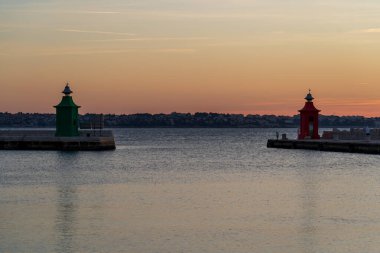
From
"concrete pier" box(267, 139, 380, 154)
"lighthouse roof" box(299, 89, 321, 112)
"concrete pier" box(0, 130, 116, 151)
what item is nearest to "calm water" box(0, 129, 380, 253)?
"concrete pier" box(267, 139, 380, 154)

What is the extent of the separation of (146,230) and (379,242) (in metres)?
7.73

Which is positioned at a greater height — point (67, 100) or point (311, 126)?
point (67, 100)

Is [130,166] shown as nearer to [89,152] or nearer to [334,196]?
[89,152]

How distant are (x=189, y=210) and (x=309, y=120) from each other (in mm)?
54659

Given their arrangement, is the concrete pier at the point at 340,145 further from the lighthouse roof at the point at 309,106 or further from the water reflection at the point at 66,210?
the water reflection at the point at 66,210

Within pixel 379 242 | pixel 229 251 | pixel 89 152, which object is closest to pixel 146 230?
pixel 229 251

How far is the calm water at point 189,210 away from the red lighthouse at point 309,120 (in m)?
24.7

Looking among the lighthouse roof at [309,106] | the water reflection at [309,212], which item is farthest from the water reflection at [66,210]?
the lighthouse roof at [309,106]

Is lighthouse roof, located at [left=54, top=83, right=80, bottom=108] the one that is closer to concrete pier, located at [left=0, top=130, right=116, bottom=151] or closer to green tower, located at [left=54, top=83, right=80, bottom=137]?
green tower, located at [left=54, top=83, right=80, bottom=137]

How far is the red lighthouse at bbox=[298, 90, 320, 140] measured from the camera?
286ft

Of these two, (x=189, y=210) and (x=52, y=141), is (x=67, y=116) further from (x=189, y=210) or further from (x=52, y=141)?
(x=189, y=210)

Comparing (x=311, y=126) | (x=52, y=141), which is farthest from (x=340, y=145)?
(x=52, y=141)

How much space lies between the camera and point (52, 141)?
278 ft

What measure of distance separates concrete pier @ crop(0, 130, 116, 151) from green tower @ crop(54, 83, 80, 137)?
2.28 feet
